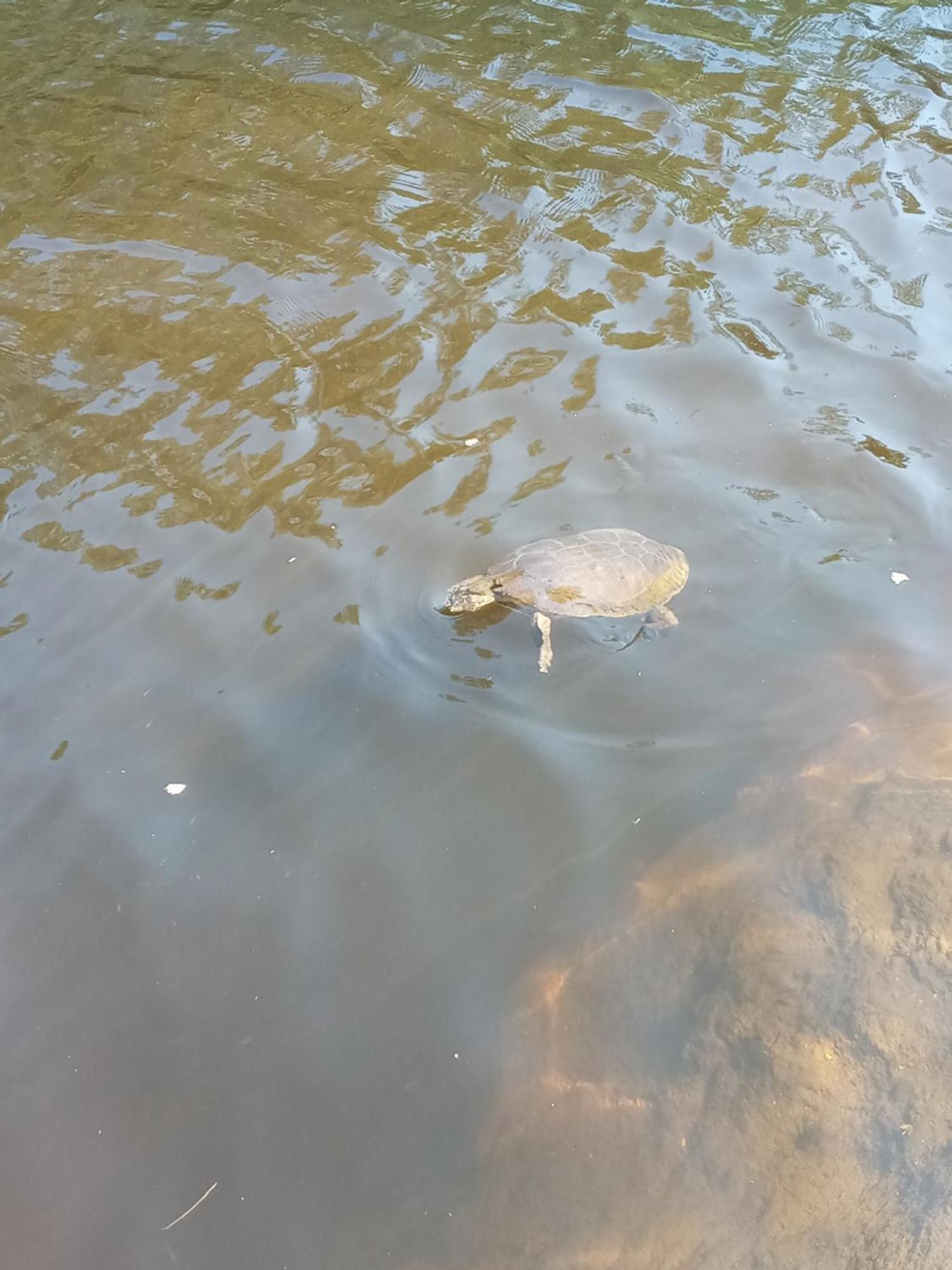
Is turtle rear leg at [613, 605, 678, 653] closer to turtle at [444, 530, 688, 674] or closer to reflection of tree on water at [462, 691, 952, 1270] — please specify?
turtle at [444, 530, 688, 674]

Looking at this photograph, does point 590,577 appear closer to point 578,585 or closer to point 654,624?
point 578,585

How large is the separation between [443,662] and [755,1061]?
1.86 meters

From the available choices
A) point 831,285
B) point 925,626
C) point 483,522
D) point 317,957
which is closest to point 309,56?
point 831,285

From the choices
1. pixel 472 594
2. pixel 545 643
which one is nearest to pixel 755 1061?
pixel 545 643

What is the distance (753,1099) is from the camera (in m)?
2.71

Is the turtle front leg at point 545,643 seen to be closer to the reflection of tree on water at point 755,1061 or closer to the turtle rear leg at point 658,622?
the turtle rear leg at point 658,622

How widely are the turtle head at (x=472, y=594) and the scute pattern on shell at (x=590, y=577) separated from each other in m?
0.05

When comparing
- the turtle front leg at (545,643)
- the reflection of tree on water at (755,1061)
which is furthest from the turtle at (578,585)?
the reflection of tree on water at (755,1061)

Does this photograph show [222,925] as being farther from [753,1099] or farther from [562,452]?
[562,452]

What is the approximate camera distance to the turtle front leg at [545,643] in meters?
3.86

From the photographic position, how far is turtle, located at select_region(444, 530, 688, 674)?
3.87 m

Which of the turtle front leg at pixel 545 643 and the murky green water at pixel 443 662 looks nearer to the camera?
the murky green water at pixel 443 662

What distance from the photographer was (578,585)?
388 cm

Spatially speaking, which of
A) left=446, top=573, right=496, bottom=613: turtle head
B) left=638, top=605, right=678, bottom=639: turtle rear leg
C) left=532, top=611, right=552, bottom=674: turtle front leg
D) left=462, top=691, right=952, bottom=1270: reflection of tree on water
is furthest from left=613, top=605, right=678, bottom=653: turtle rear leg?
left=462, top=691, right=952, bottom=1270: reflection of tree on water
